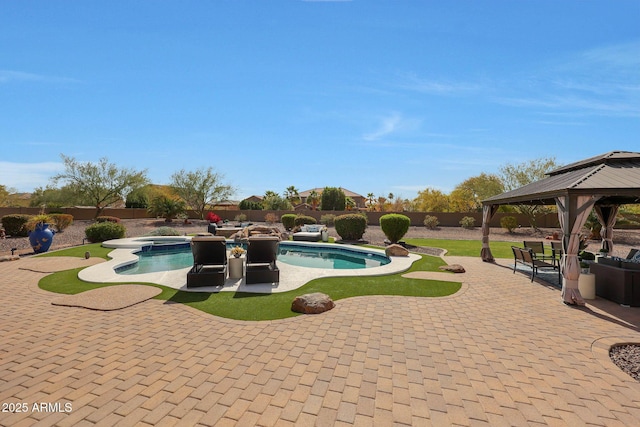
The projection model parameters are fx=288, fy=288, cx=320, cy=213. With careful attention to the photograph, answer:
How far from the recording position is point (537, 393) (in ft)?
10.4

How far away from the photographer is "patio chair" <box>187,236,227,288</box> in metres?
7.44

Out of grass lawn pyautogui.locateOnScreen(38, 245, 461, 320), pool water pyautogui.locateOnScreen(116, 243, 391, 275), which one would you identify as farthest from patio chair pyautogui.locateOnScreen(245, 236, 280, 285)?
pool water pyautogui.locateOnScreen(116, 243, 391, 275)

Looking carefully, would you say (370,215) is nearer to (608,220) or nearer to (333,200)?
(333,200)

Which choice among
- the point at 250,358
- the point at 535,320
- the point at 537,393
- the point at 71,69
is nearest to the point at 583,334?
the point at 535,320

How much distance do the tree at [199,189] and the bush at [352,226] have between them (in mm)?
25207

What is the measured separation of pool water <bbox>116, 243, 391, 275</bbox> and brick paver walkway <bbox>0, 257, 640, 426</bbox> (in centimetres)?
487

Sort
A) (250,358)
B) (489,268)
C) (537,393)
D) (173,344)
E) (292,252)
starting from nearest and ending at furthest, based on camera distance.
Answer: (537,393)
(250,358)
(173,344)
(489,268)
(292,252)

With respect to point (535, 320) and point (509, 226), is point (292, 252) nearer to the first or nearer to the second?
point (535, 320)

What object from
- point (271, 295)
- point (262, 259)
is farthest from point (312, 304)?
point (262, 259)

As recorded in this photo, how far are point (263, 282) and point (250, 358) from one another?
3.98 metres

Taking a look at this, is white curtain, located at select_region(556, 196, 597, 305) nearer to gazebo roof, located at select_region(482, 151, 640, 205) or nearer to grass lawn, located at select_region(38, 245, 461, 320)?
gazebo roof, located at select_region(482, 151, 640, 205)

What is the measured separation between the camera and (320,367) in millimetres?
3650

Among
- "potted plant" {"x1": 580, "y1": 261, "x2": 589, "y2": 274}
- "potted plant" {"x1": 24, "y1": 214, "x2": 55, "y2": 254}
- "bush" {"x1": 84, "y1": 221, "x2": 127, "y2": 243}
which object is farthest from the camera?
"bush" {"x1": 84, "y1": 221, "x2": 127, "y2": 243}

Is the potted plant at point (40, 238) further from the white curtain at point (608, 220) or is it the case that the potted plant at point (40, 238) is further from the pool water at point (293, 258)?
the white curtain at point (608, 220)
